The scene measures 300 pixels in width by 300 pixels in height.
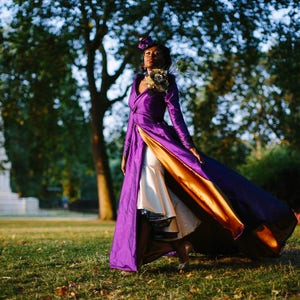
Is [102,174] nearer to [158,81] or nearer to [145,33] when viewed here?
[145,33]

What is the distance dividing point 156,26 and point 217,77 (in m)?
3.74

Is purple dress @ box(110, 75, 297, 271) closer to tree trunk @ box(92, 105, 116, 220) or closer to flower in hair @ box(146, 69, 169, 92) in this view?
flower in hair @ box(146, 69, 169, 92)

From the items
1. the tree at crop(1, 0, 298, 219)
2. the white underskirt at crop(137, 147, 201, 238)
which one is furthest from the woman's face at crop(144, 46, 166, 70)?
the tree at crop(1, 0, 298, 219)

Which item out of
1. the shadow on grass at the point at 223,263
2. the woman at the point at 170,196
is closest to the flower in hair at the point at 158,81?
the woman at the point at 170,196

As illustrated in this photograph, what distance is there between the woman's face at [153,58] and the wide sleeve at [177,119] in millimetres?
340

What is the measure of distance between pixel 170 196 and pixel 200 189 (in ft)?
1.14

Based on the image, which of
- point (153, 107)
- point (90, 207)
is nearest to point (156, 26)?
point (153, 107)

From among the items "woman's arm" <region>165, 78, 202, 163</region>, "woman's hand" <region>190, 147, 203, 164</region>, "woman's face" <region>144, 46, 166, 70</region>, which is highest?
"woman's face" <region>144, 46, 166, 70</region>

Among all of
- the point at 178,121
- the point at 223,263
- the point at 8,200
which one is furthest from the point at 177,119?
the point at 8,200

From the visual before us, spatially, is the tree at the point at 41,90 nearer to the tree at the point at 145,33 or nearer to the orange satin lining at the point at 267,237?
the tree at the point at 145,33

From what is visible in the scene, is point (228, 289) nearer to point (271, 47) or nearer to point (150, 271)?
point (150, 271)

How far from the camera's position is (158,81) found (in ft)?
18.0

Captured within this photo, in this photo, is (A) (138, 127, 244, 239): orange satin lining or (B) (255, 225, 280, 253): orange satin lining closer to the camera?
(A) (138, 127, 244, 239): orange satin lining

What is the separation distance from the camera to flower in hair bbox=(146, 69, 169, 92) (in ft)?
18.0
